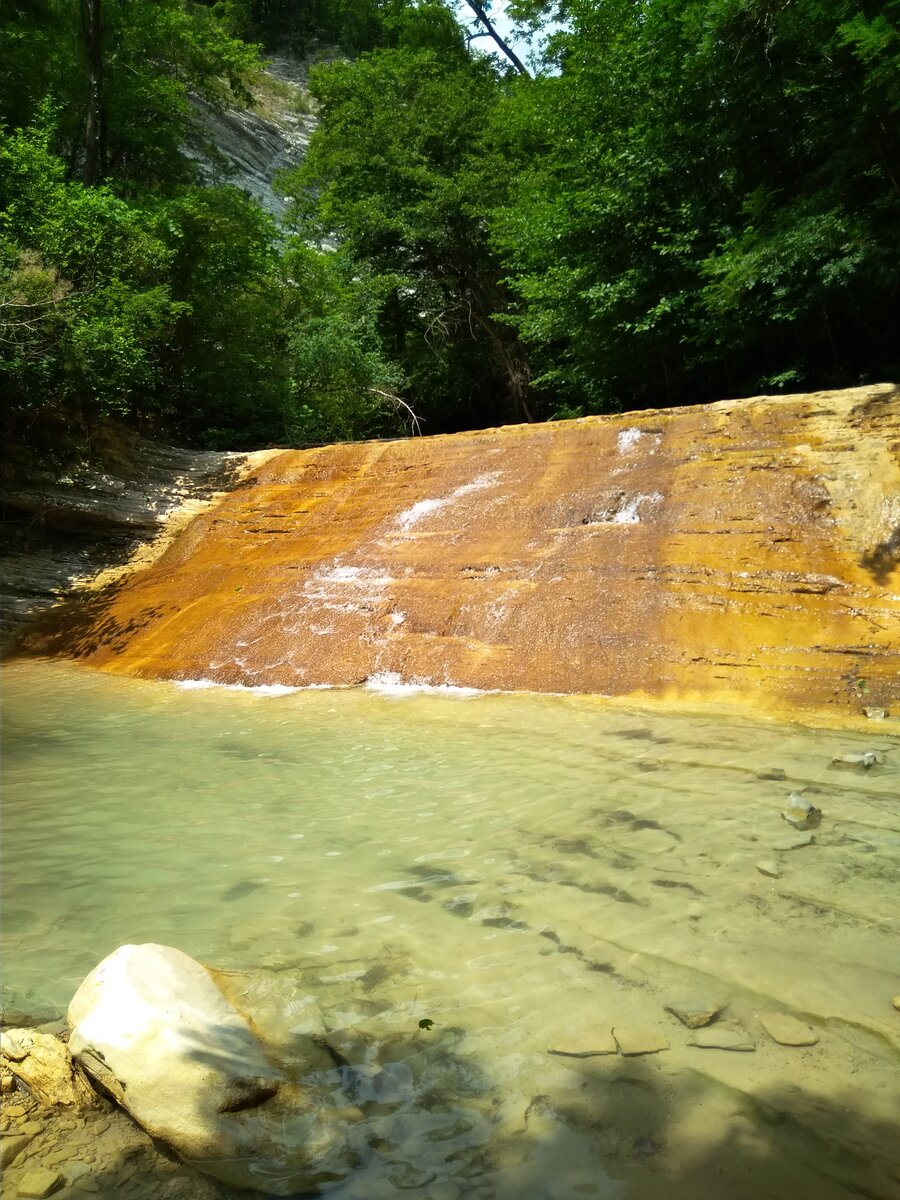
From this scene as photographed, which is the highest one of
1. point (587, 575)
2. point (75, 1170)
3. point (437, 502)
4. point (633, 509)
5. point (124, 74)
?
point (124, 74)

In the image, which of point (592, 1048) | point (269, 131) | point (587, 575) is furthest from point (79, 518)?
point (269, 131)

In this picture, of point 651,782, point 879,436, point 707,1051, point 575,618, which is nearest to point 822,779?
point 651,782

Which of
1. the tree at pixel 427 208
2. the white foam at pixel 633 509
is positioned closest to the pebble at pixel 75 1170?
the white foam at pixel 633 509

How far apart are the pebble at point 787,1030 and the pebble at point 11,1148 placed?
1831 millimetres

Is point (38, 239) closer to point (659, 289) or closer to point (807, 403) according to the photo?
point (659, 289)

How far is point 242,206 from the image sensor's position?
1588 centimetres

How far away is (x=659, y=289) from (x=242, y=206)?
29.8ft

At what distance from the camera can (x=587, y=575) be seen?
7.39 m

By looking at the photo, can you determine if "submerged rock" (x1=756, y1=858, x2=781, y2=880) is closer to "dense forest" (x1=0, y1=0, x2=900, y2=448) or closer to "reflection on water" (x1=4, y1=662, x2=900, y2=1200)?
"reflection on water" (x1=4, y1=662, x2=900, y2=1200)

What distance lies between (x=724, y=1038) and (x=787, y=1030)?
0.57ft

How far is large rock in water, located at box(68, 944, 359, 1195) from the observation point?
1650mm

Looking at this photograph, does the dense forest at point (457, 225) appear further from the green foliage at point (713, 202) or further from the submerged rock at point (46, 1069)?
the submerged rock at point (46, 1069)

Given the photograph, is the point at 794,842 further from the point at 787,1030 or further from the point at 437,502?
the point at 437,502

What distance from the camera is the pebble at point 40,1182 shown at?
1543 millimetres
